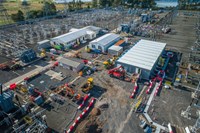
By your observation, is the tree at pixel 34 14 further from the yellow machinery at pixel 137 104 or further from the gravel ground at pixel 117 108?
the yellow machinery at pixel 137 104

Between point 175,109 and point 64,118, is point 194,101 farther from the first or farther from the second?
point 64,118

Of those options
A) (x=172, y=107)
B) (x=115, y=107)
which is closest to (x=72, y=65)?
(x=115, y=107)

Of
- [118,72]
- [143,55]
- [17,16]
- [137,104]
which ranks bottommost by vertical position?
[137,104]

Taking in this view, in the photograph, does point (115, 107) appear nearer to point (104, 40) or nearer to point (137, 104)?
point (137, 104)

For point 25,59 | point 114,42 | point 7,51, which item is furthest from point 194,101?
point 7,51

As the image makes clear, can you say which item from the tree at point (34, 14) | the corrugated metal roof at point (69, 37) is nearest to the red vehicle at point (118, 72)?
the corrugated metal roof at point (69, 37)

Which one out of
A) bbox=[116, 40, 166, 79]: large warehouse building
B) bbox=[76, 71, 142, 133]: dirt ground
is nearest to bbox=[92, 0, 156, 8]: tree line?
bbox=[116, 40, 166, 79]: large warehouse building

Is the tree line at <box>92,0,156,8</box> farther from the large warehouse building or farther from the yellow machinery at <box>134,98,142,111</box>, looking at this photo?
the yellow machinery at <box>134,98,142,111</box>
